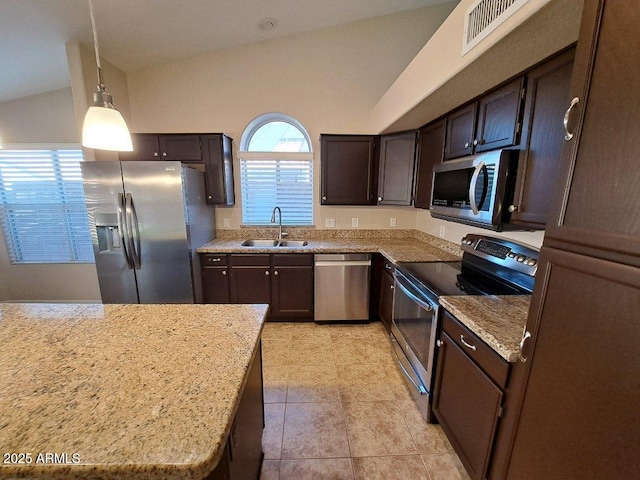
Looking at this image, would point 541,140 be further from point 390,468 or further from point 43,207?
point 43,207

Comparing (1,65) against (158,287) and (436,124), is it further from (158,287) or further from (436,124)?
(436,124)

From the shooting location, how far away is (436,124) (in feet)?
7.63

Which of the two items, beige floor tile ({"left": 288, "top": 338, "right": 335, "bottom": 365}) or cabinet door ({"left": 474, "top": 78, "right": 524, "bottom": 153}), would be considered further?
beige floor tile ({"left": 288, "top": 338, "right": 335, "bottom": 365})

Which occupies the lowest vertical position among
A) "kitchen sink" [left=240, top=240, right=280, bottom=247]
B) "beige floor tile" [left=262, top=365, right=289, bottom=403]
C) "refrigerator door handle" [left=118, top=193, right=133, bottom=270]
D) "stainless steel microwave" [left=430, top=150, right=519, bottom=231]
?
"beige floor tile" [left=262, top=365, right=289, bottom=403]

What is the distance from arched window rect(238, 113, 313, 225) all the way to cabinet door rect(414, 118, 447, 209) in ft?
4.28

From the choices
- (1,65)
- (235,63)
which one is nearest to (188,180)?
(235,63)

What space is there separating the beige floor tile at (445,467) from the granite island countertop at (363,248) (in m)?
1.35

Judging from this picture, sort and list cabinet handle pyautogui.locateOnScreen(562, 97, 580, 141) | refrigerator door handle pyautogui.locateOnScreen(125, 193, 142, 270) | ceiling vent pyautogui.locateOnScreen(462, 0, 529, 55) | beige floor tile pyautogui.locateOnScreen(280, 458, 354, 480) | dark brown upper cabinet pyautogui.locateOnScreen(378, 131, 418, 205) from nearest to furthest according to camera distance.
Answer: cabinet handle pyautogui.locateOnScreen(562, 97, 580, 141) < ceiling vent pyautogui.locateOnScreen(462, 0, 529, 55) < beige floor tile pyautogui.locateOnScreen(280, 458, 354, 480) < refrigerator door handle pyautogui.locateOnScreen(125, 193, 142, 270) < dark brown upper cabinet pyautogui.locateOnScreen(378, 131, 418, 205)

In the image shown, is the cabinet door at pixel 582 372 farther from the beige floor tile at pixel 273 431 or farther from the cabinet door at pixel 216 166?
the cabinet door at pixel 216 166

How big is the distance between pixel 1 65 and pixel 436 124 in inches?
167

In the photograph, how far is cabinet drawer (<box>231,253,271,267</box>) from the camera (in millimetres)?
2814

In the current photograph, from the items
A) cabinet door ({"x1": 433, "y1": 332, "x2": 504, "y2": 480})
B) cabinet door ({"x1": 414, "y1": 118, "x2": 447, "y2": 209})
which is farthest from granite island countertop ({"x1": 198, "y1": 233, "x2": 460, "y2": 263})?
cabinet door ({"x1": 433, "y1": 332, "x2": 504, "y2": 480})

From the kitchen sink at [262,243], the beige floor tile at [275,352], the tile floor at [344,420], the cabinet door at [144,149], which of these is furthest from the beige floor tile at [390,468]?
the cabinet door at [144,149]

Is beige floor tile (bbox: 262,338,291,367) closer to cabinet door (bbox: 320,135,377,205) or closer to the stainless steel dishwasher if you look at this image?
the stainless steel dishwasher
